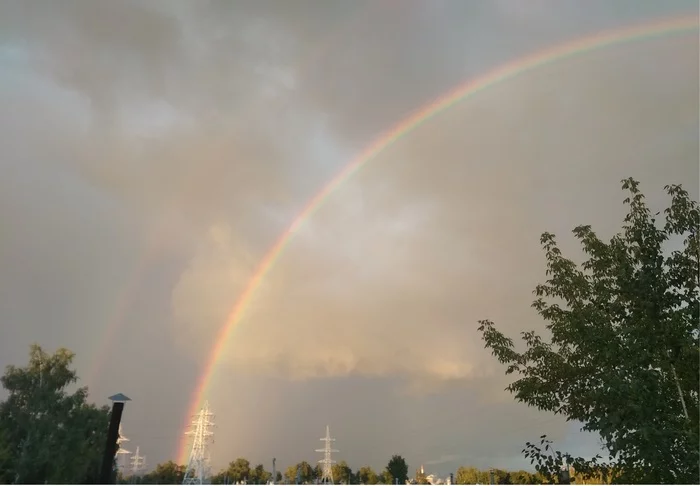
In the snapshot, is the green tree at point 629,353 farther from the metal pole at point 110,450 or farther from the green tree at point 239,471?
the green tree at point 239,471

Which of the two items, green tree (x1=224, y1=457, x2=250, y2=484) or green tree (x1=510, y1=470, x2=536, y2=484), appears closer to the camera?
green tree (x1=510, y1=470, x2=536, y2=484)

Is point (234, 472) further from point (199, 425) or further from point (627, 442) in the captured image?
point (627, 442)

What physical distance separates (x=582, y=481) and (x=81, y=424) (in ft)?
112

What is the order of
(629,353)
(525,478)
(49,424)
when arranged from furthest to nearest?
(49,424), (525,478), (629,353)

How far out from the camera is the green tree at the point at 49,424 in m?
31.2

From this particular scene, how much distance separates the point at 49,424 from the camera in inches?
1366

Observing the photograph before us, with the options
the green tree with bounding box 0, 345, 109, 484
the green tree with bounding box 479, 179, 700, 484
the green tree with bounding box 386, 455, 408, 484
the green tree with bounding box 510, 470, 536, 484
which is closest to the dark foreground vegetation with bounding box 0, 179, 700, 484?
the green tree with bounding box 479, 179, 700, 484

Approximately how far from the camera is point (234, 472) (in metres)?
65.5

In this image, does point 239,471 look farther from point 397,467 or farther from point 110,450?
point 110,450

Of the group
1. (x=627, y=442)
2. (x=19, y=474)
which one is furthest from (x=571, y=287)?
(x=19, y=474)

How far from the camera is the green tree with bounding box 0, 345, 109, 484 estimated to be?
→ 3119 centimetres

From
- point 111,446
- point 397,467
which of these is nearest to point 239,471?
point 397,467

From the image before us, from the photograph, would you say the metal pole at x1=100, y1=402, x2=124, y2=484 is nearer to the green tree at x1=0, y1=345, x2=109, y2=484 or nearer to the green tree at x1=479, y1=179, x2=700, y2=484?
the green tree at x1=479, y1=179, x2=700, y2=484

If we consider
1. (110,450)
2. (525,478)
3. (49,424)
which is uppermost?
(49,424)
